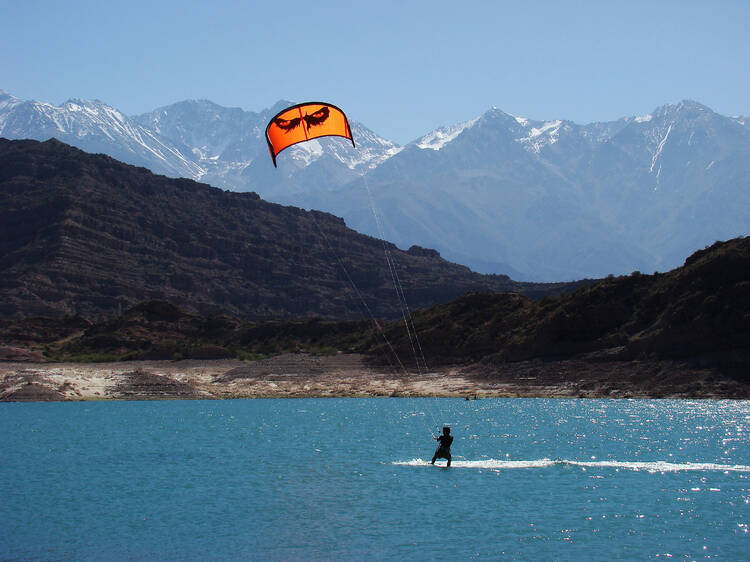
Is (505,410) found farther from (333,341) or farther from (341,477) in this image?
(333,341)

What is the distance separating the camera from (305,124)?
107 feet

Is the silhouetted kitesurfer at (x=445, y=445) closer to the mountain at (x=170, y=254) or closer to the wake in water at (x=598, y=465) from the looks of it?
the wake in water at (x=598, y=465)

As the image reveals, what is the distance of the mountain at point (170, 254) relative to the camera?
128 meters

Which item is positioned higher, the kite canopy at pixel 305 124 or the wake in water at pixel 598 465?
the kite canopy at pixel 305 124

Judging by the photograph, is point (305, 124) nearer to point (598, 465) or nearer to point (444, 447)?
point (444, 447)

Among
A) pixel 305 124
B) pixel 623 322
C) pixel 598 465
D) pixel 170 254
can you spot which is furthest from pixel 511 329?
pixel 170 254

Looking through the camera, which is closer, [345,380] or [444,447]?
[444,447]

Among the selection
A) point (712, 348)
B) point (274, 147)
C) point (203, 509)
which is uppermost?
point (274, 147)

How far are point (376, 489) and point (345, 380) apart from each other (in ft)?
156

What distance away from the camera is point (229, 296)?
14412 cm

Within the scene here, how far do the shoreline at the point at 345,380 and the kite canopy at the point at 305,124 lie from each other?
3477 cm

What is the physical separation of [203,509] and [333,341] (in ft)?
227

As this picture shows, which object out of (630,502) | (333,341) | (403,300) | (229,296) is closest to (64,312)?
(229,296)

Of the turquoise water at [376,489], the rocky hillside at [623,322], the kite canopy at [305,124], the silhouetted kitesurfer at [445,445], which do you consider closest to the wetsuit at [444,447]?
the silhouetted kitesurfer at [445,445]
